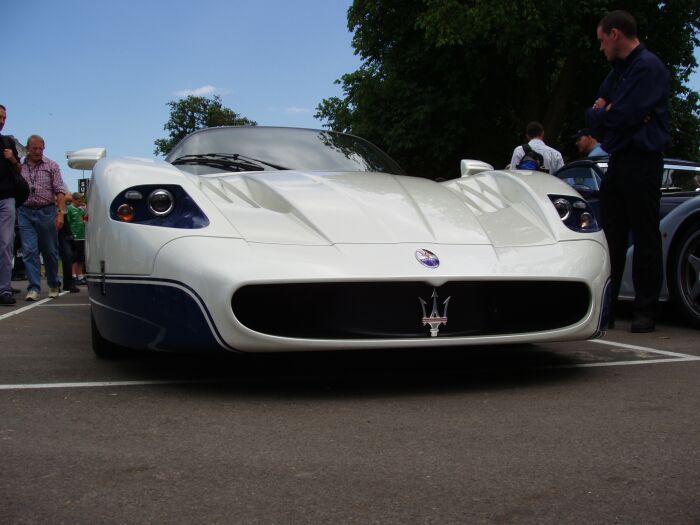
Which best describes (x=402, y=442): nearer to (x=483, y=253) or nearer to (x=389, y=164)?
(x=483, y=253)

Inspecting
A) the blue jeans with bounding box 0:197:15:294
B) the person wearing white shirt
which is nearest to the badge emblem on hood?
the person wearing white shirt

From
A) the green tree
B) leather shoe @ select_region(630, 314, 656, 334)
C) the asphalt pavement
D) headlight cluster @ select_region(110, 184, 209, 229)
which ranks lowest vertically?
the asphalt pavement

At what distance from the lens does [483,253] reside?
Result: 10.9ft

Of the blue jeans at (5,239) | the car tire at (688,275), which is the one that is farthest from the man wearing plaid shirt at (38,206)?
the car tire at (688,275)

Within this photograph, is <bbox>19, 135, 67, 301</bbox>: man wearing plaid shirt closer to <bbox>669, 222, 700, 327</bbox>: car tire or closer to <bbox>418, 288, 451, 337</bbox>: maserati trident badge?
<bbox>669, 222, 700, 327</bbox>: car tire

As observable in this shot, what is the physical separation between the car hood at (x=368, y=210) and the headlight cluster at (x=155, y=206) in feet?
0.43

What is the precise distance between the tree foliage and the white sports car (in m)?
15.2

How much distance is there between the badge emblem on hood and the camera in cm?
315

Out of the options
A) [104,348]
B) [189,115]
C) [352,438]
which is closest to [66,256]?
[104,348]

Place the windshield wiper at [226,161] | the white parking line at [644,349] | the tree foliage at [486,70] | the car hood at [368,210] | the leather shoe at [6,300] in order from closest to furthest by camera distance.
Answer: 1. the car hood at [368,210]
2. the white parking line at [644,349]
3. the windshield wiper at [226,161]
4. the leather shoe at [6,300]
5. the tree foliage at [486,70]

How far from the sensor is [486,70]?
69.4ft

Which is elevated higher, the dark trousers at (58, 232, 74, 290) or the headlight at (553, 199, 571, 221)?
the headlight at (553, 199, 571, 221)

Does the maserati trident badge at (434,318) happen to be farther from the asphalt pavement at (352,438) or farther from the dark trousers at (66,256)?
the dark trousers at (66,256)

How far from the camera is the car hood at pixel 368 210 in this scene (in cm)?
331
